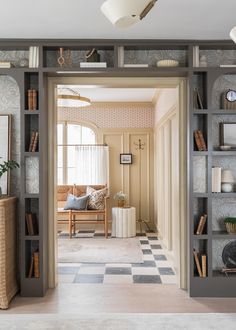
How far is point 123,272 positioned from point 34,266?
1.31 meters

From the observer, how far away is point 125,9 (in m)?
1.77

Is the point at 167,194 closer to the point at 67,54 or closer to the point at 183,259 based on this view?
the point at 183,259

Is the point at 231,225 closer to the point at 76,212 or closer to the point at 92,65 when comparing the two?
the point at 92,65

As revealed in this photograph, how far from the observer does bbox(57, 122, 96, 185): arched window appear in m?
8.07

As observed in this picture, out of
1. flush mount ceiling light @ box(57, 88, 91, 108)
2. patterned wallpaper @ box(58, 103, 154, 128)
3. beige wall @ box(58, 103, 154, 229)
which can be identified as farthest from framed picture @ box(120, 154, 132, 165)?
flush mount ceiling light @ box(57, 88, 91, 108)

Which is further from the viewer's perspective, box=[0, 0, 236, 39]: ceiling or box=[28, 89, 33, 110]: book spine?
box=[28, 89, 33, 110]: book spine

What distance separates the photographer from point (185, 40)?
12.5 ft

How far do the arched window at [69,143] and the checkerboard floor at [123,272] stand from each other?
307 cm

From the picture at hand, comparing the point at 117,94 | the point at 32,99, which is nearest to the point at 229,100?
the point at 32,99

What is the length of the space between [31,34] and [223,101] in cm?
212

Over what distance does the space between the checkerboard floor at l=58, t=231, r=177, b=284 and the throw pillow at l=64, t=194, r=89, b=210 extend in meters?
2.03

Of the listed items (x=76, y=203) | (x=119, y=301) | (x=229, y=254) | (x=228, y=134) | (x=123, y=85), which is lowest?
(x=119, y=301)

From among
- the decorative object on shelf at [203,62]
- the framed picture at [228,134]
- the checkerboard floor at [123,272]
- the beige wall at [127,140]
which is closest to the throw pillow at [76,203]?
the beige wall at [127,140]

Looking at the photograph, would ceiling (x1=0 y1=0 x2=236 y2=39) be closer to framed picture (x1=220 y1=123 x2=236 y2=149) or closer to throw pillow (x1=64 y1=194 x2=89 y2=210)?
Answer: framed picture (x1=220 y1=123 x2=236 y2=149)
